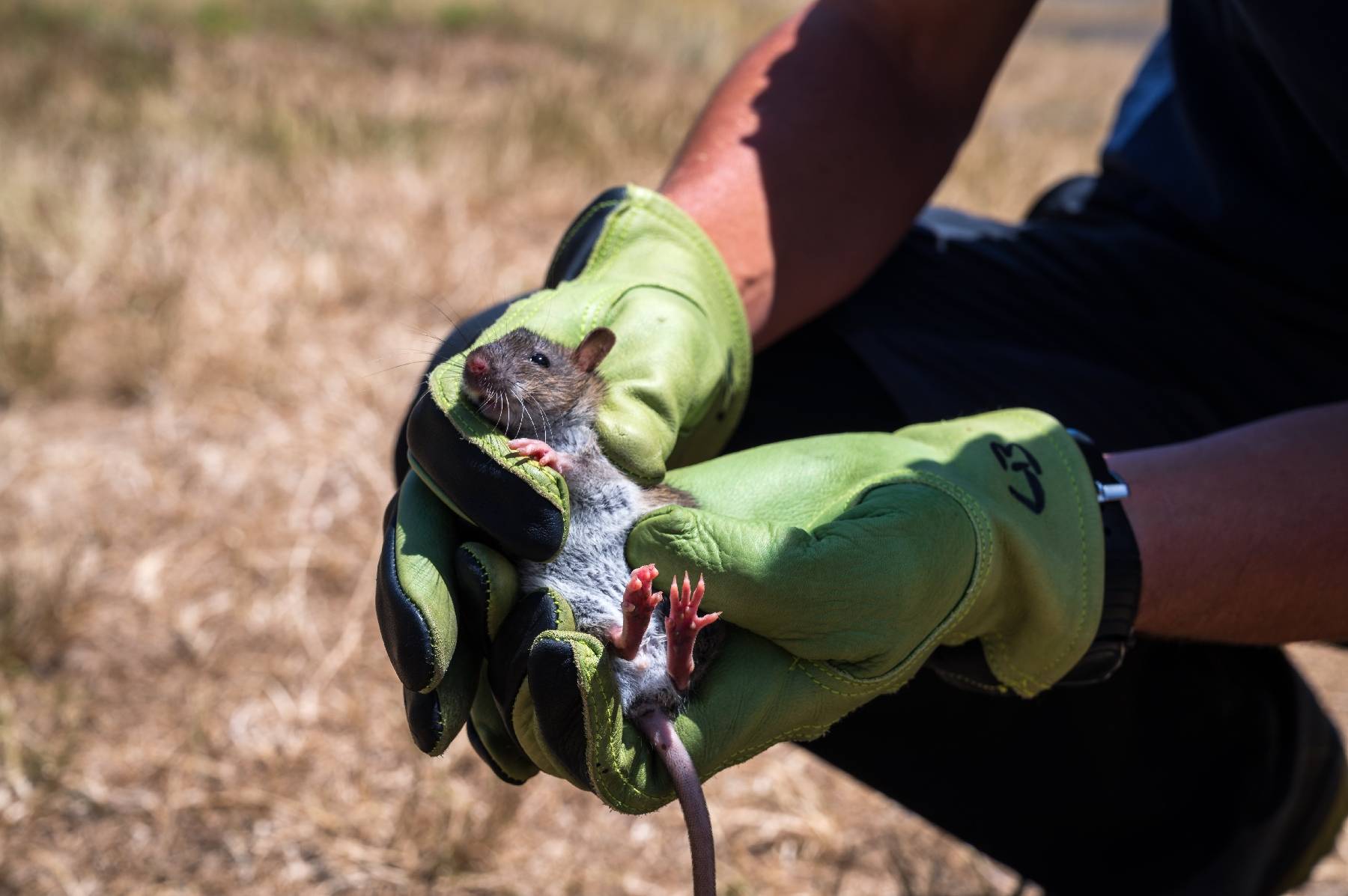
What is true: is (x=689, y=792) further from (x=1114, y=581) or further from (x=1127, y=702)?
(x=1127, y=702)

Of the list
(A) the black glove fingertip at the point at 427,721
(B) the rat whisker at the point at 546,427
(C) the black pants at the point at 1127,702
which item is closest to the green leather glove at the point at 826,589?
(A) the black glove fingertip at the point at 427,721

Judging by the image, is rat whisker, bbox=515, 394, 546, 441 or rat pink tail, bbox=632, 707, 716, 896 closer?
rat pink tail, bbox=632, 707, 716, 896

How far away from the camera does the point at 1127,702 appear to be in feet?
8.55

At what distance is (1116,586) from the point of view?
2035 millimetres

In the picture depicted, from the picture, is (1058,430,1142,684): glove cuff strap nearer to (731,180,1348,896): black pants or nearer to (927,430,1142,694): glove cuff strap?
(927,430,1142,694): glove cuff strap

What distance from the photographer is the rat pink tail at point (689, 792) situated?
175 cm

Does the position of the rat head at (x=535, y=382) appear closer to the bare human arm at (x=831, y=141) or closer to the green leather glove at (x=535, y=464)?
the green leather glove at (x=535, y=464)

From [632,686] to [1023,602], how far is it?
0.77 m

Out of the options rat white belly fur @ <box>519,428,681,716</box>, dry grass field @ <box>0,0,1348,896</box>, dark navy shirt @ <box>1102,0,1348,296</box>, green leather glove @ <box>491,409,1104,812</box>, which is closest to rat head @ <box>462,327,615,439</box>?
rat white belly fur @ <box>519,428,681,716</box>

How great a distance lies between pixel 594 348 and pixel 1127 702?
157cm

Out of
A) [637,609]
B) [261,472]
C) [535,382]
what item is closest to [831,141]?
[535,382]

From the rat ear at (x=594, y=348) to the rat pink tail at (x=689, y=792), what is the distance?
2.34 ft

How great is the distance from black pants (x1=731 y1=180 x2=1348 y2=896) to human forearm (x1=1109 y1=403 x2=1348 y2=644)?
1.62ft

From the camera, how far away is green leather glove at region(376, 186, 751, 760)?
1842mm
